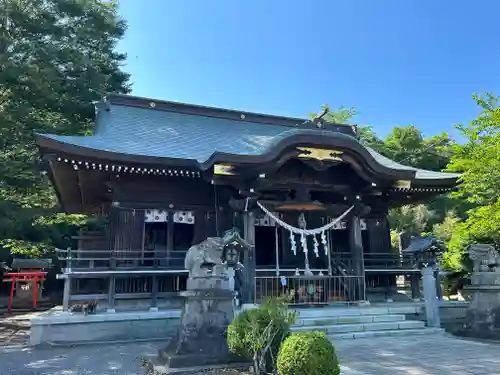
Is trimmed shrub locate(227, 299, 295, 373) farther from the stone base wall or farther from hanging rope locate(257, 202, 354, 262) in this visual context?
hanging rope locate(257, 202, 354, 262)

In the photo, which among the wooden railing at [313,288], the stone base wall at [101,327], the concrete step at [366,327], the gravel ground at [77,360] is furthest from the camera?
the wooden railing at [313,288]

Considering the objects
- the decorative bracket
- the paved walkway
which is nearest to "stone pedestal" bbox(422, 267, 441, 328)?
the paved walkway

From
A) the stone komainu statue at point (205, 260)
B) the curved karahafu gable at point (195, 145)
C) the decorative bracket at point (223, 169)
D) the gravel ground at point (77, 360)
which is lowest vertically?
the gravel ground at point (77, 360)

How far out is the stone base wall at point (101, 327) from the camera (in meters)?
7.39

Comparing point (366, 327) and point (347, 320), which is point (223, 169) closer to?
point (347, 320)

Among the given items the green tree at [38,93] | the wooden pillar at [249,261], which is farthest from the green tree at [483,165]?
the green tree at [38,93]

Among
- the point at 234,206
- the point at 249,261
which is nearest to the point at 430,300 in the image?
the point at 249,261

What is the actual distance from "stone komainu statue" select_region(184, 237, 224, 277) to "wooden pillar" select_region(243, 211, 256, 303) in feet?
10.7

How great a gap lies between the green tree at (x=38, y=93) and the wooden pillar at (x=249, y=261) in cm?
804

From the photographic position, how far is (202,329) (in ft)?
17.3

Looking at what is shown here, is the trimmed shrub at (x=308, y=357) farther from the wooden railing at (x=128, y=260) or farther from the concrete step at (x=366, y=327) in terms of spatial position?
the wooden railing at (x=128, y=260)

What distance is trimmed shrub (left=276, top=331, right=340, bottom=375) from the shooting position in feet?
11.8

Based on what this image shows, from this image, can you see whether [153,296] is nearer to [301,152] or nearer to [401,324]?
[301,152]

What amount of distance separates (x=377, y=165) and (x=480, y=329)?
4.21 meters
